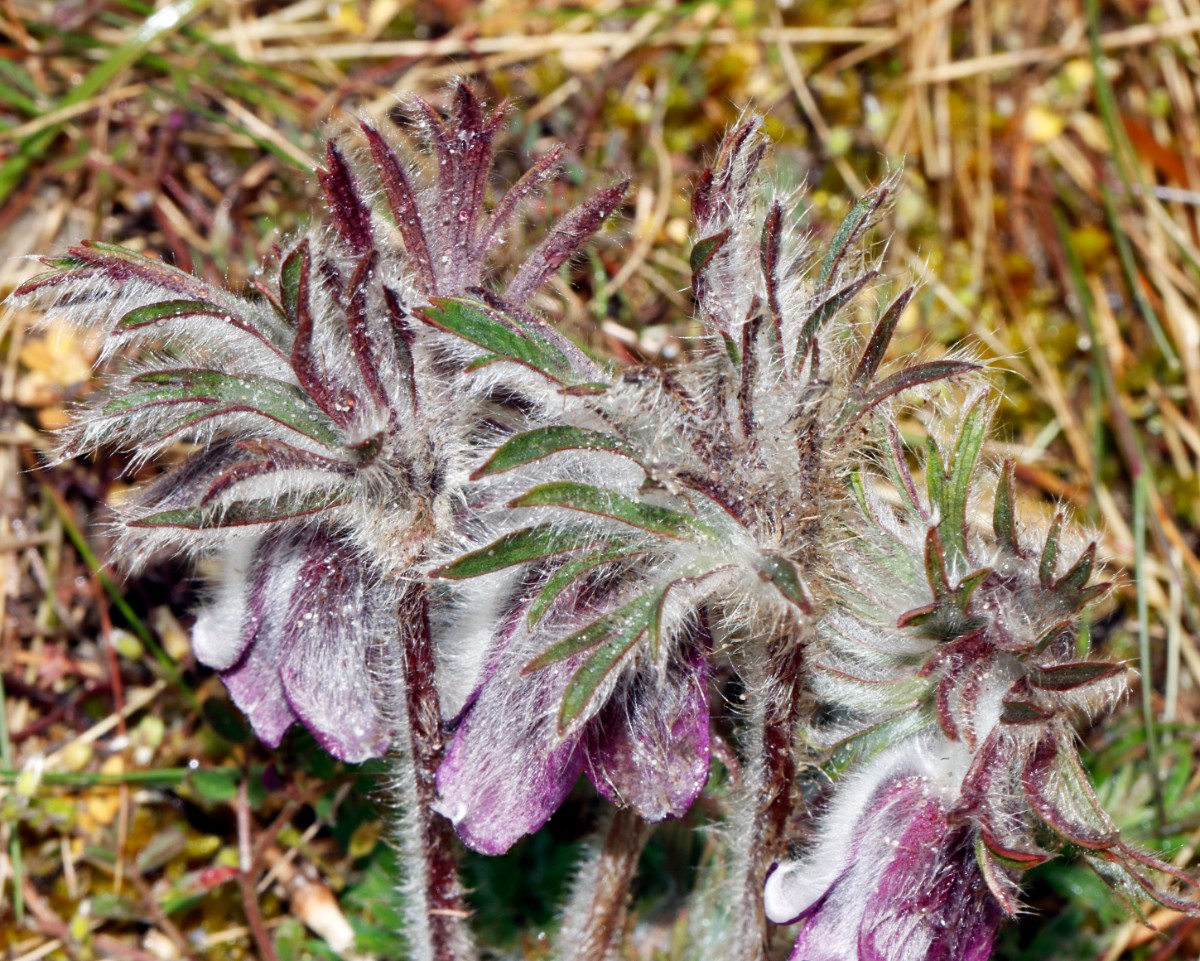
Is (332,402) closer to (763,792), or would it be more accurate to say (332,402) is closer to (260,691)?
(260,691)

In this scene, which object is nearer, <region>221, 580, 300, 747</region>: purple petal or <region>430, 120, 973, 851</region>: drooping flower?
<region>430, 120, 973, 851</region>: drooping flower

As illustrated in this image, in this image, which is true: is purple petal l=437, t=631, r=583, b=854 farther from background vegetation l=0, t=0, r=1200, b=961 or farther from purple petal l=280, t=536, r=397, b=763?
background vegetation l=0, t=0, r=1200, b=961

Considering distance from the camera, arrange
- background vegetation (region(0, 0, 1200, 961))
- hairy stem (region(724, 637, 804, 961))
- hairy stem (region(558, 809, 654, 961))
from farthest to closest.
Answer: background vegetation (region(0, 0, 1200, 961)) < hairy stem (region(558, 809, 654, 961)) < hairy stem (region(724, 637, 804, 961))

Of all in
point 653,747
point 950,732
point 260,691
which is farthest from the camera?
point 260,691

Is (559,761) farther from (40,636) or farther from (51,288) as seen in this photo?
(40,636)

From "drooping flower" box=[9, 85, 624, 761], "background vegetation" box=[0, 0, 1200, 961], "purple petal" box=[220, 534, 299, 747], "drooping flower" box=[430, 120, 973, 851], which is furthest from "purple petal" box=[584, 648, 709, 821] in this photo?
"background vegetation" box=[0, 0, 1200, 961]

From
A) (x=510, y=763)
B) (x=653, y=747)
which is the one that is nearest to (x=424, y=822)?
(x=510, y=763)
